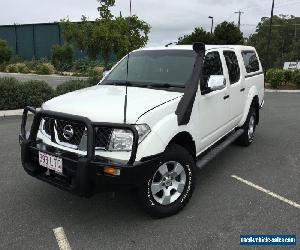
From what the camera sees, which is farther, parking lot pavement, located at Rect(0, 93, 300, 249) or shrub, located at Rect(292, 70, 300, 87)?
shrub, located at Rect(292, 70, 300, 87)

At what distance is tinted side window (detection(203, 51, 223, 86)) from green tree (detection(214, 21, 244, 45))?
112 feet

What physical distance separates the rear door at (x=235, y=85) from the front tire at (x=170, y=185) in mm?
1901

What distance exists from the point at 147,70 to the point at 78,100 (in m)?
1.28

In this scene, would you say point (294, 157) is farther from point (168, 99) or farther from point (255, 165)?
point (168, 99)

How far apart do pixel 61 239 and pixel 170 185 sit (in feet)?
4.25

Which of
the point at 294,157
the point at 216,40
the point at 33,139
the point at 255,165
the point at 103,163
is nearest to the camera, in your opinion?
the point at 103,163

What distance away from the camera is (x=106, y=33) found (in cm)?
1283

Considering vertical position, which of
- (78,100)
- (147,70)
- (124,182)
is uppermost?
(147,70)

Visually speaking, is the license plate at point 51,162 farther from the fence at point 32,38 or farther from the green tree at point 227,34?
the fence at point 32,38

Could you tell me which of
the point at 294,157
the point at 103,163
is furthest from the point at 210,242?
the point at 294,157

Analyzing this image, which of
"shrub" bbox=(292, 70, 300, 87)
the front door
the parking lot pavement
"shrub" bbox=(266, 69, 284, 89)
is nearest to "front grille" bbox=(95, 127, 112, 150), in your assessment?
the parking lot pavement

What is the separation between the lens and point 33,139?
149 inches

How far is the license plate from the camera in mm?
3456

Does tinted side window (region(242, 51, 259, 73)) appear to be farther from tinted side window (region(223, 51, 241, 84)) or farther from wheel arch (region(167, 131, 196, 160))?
wheel arch (region(167, 131, 196, 160))
